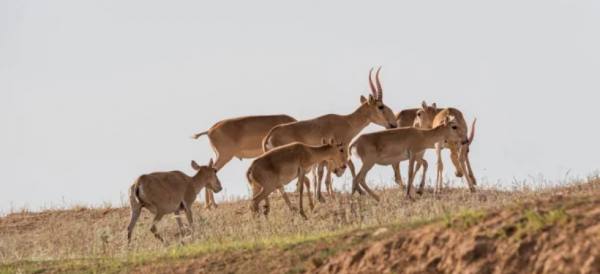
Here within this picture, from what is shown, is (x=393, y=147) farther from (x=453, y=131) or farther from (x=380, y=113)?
A: (x=380, y=113)

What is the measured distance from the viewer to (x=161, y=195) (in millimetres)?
21281

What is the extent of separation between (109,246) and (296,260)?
24.7 feet

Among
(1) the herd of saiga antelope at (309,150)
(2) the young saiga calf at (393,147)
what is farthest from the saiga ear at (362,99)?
(2) the young saiga calf at (393,147)

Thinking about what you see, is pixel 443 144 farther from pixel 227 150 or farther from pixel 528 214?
pixel 528 214

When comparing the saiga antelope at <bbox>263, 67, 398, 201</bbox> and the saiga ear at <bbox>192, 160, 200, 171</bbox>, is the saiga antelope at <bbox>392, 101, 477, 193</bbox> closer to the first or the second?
the saiga antelope at <bbox>263, 67, 398, 201</bbox>

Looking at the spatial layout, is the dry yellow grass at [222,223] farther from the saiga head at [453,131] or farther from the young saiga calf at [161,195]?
the saiga head at [453,131]

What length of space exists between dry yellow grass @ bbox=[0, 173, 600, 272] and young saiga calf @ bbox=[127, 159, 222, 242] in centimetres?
43

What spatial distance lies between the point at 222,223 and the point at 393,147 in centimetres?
327

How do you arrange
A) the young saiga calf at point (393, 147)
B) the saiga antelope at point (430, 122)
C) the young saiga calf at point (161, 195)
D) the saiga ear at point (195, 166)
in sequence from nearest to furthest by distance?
the young saiga calf at point (161, 195), the young saiga calf at point (393, 147), the saiga ear at point (195, 166), the saiga antelope at point (430, 122)

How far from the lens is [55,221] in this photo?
29.0 m

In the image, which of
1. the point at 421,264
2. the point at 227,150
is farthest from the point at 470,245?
the point at 227,150

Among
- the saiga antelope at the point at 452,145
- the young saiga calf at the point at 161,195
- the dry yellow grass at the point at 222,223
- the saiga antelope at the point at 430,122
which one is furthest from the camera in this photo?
the saiga antelope at the point at 430,122

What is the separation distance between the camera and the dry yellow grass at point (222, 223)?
18.7 meters

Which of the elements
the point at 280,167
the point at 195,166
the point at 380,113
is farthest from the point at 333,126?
the point at 280,167
